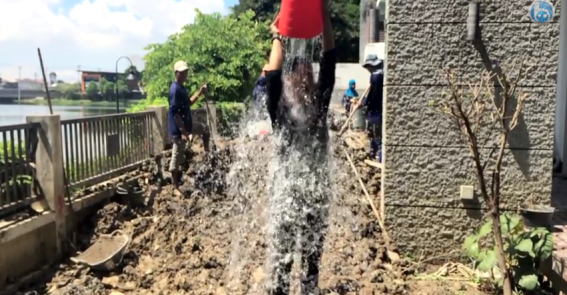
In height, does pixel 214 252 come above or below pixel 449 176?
below

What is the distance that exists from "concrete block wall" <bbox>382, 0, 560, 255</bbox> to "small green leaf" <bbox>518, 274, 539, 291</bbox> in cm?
102

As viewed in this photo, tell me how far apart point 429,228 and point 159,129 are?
20.8 feet

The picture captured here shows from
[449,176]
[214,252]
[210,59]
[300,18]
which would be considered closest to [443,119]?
[449,176]

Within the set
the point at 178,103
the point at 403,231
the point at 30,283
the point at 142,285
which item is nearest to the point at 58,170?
the point at 30,283

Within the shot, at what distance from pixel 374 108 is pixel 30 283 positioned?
5.36 meters

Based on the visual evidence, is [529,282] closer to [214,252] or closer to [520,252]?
[520,252]

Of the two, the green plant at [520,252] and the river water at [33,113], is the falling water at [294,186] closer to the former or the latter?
the green plant at [520,252]

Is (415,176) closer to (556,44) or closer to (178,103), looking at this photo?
(556,44)

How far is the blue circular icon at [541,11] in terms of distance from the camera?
16.2 feet

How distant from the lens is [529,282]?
13.7ft

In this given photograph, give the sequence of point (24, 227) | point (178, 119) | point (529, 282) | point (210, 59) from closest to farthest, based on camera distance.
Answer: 1. point (529, 282)
2. point (24, 227)
3. point (178, 119)
4. point (210, 59)

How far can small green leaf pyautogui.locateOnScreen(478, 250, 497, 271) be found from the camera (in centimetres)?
439

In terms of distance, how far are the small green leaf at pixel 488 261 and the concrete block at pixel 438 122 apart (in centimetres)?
113

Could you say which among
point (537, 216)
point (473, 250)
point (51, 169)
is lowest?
point (473, 250)
